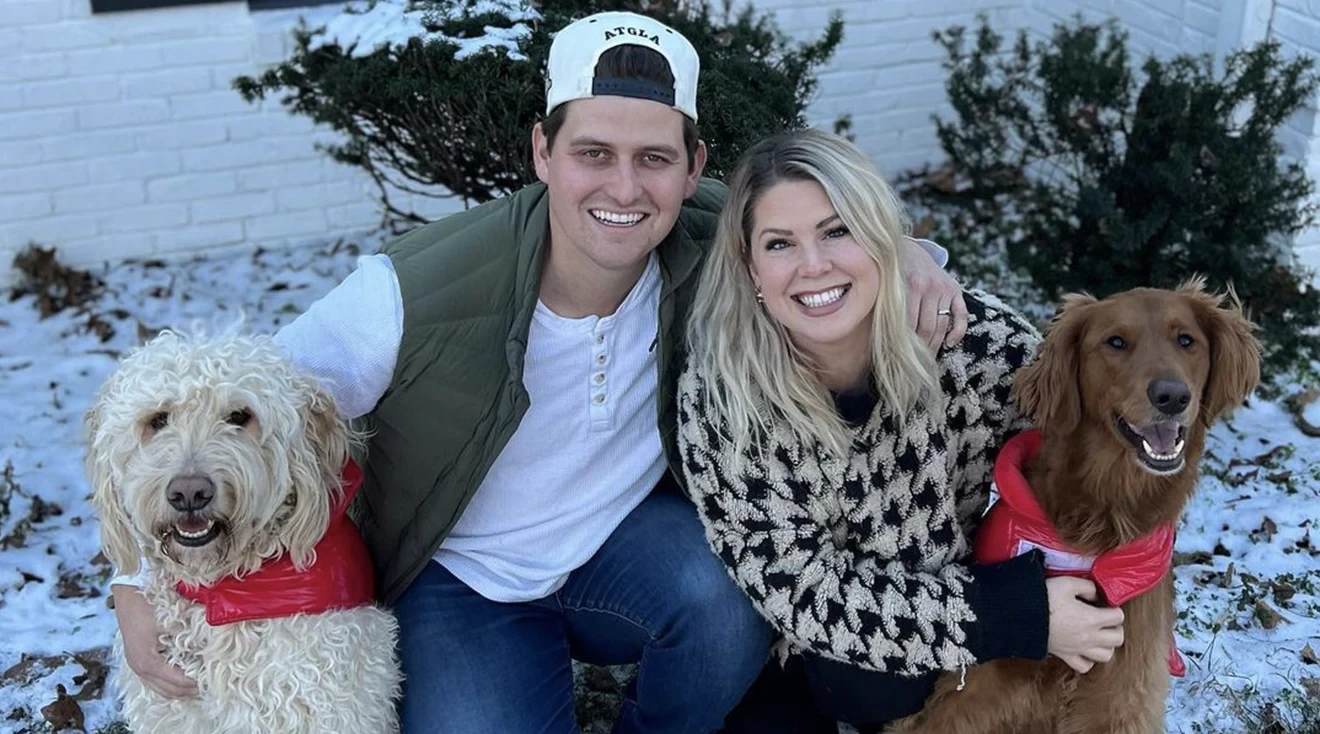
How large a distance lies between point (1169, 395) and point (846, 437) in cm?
68

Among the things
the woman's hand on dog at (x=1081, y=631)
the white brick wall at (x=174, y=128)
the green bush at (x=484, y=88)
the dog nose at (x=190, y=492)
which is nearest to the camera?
the dog nose at (x=190, y=492)

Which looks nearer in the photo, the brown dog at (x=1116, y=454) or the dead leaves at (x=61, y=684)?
the brown dog at (x=1116, y=454)

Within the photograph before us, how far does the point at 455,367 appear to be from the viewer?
2.85 m

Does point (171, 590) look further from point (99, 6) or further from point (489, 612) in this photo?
point (99, 6)

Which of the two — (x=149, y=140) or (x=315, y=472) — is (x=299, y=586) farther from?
(x=149, y=140)

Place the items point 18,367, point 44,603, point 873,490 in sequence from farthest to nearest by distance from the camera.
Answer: point 18,367 < point 44,603 < point 873,490

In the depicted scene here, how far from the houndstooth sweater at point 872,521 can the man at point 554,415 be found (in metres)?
0.14

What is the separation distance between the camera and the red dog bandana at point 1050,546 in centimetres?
276

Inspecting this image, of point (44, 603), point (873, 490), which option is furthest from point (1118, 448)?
point (44, 603)

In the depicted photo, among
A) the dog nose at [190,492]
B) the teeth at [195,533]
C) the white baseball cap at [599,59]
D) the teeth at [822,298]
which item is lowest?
the teeth at [195,533]

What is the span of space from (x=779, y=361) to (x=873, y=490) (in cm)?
36

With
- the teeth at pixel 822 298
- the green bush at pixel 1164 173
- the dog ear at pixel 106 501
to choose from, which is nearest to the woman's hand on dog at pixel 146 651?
the dog ear at pixel 106 501

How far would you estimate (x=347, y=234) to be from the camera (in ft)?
20.6

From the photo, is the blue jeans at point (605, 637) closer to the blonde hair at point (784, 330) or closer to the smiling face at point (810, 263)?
the blonde hair at point (784, 330)
